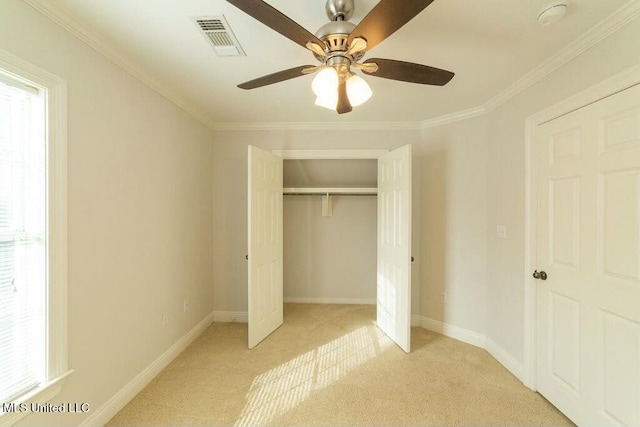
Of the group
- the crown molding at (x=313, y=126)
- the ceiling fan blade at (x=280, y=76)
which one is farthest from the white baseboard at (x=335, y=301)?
the ceiling fan blade at (x=280, y=76)

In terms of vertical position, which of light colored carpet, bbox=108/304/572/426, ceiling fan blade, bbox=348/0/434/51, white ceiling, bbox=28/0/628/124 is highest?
white ceiling, bbox=28/0/628/124

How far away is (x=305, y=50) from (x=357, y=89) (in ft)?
2.10

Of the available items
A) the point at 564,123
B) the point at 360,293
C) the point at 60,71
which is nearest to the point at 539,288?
the point at 564,123

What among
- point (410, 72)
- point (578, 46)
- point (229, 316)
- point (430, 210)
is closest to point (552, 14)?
point (578, 46)

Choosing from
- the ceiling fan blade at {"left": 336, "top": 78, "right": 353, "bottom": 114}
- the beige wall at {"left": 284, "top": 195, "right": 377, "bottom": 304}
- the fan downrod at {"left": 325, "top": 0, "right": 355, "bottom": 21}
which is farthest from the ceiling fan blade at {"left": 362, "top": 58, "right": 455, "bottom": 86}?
the beige wall at {"left": 284, "top": 195, "right": 377, "bottom": 304}

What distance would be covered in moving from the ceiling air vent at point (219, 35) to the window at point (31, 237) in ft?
2.67

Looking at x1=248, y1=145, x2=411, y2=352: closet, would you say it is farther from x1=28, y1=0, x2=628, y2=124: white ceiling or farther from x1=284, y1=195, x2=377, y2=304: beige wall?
x1=28, y1=0, x2=628, y2=124: white ceiling

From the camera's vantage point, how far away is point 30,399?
123 cm

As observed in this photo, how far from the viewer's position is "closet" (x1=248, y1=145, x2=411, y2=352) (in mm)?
2498

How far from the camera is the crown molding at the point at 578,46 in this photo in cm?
131

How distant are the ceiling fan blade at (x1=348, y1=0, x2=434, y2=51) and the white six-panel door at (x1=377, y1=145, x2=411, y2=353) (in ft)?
4.94

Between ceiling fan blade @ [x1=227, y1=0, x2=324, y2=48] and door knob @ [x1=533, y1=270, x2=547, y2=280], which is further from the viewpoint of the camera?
door knob @ [x1=533, y1=270, x2=547, y2=280]

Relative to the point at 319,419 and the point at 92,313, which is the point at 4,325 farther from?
the point at 319,419

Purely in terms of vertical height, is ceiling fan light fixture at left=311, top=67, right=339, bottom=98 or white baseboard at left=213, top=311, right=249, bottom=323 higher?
ceiling fan light fixture at left=311, top=67, right=339, bottom=98
